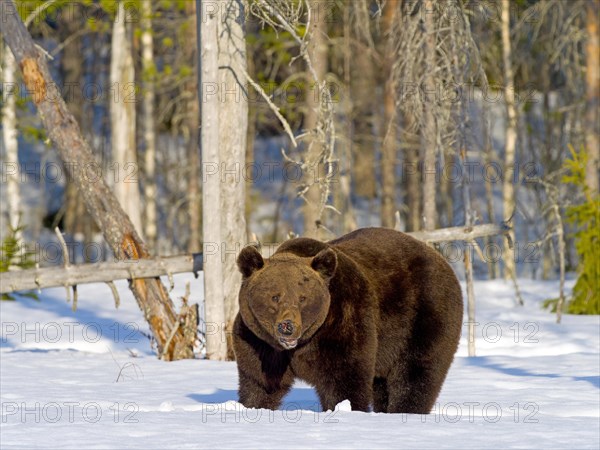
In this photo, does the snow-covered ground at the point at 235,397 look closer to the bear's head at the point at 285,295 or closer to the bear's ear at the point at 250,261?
the bear's head at the point at 285,295

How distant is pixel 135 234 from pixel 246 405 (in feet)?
15.3

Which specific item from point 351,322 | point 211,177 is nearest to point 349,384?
point 351,322

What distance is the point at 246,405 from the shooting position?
19.6 feet

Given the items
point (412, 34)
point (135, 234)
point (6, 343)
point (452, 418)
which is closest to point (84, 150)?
point (135, 234)

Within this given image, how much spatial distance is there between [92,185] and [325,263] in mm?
4949

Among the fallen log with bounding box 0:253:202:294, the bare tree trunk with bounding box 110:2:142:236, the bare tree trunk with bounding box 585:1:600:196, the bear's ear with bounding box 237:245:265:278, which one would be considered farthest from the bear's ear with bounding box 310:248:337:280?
the bare tree trunk with bounding box 110:2:142:236

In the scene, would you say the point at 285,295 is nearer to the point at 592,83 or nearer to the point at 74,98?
the point at 592,83

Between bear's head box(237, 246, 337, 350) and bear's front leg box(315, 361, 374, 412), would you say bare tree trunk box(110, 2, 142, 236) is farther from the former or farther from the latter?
bear's front leg box(315, 361, 374, 412)

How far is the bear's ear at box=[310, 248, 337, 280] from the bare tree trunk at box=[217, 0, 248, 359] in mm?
4183

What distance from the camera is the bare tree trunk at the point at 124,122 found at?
19188 mm

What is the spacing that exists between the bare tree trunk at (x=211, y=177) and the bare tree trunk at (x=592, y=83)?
7.90m

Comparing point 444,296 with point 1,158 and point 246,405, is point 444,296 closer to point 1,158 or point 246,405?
point 246,405

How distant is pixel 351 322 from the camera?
19.2 feet

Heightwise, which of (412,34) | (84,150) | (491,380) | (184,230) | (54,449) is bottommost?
(184,230)
